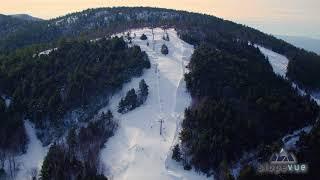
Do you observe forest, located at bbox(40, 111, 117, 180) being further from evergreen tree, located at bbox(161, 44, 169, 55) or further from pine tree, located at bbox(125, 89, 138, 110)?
evergreen tree, located at bbox(161, 44, 169, 55)

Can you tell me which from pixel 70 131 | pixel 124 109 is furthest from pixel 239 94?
pixel 70 131

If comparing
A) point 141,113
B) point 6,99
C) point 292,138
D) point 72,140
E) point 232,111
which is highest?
point 232,111

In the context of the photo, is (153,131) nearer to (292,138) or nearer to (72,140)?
(72,140)

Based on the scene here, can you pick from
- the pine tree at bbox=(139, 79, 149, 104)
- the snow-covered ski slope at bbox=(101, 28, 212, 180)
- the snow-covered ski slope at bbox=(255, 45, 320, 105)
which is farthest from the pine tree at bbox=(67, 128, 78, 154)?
the snow-covered ski slope at bbox=(255, 45, 320, 105)

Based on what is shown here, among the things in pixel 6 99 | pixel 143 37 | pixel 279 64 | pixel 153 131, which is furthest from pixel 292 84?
pixel 6 99

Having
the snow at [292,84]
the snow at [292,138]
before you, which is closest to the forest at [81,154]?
the snow at [292,138]

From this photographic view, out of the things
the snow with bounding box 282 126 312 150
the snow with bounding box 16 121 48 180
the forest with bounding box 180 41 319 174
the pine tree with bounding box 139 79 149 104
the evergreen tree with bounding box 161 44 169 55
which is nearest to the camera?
the forest with bounding box 180 41 319 174
